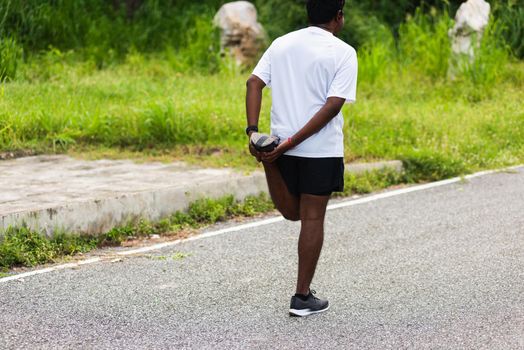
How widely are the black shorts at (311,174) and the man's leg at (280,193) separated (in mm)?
24

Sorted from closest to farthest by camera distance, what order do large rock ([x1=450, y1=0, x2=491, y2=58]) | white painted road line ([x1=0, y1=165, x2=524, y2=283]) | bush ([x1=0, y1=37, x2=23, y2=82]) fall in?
white painted road line ([x1=0, y1=165, x2=524, y2=283]) → bush ([x1=0, y1=37, x2=23, y2=82]) → large rock ([x1=450, y1=0, x2=491, y2=58])

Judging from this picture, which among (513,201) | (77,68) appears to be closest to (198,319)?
(513,201)

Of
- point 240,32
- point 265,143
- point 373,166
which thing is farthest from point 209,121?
point 240,32

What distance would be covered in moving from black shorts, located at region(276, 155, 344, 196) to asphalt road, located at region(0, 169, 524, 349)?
708 mm

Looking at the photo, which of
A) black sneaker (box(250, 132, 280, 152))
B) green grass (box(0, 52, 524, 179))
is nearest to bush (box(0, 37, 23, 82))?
green grass (box(0, 52, 524, 179))

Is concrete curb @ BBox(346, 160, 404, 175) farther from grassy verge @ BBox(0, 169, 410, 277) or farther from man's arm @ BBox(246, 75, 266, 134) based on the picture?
man's arm @ BBox(246, 75, 266, 134)

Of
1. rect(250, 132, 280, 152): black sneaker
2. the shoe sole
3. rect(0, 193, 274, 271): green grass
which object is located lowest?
rect(0, 193, 274, 271): green grass

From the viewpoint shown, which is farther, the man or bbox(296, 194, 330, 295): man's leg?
bbox(296, 194, 330, 295): man's leg

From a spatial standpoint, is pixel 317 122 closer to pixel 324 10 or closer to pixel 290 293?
pixel 324 10

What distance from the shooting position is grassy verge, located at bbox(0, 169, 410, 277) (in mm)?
6367

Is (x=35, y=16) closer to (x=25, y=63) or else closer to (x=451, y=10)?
(x=25, y=63)

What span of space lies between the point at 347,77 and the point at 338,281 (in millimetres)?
1542

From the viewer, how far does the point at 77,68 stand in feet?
47.8

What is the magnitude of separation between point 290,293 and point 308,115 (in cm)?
121
